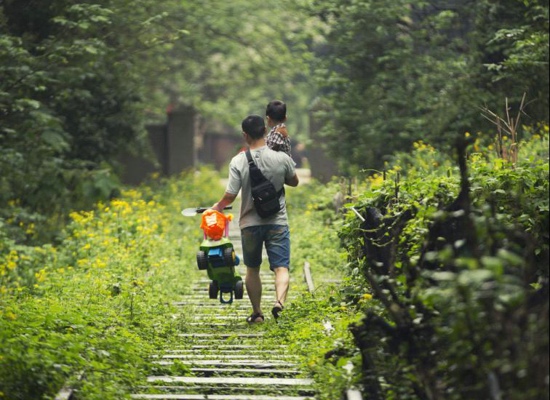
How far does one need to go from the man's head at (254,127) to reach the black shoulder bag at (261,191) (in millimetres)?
248

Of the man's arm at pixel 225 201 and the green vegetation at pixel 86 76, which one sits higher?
the green vegetation at pixel 86 76

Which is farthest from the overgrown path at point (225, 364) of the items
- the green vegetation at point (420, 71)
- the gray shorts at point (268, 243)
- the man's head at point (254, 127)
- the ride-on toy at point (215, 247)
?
the green vegetation at point (420, 71)

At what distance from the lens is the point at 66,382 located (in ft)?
Result: 22.9

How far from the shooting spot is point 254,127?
10000 mm

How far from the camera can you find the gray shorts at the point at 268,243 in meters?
10.1

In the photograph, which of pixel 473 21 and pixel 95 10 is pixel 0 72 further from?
pixel 473 21

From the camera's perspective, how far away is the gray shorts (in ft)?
33.2

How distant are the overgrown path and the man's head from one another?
1853mm

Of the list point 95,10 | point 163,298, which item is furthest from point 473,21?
point 163,298

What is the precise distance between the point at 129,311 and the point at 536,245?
13.3 ft

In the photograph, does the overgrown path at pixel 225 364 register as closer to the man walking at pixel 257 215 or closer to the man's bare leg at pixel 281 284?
the man's bare leg at pixel 281 284

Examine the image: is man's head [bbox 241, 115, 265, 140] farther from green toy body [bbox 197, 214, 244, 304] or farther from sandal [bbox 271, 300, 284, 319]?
sandal [bbox 271, 300, 284, 319]

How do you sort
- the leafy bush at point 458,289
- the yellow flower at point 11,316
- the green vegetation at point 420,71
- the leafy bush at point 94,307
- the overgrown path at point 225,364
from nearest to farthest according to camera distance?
the leafy bush at point 458,289
the leafy bush at point 94,307
the overgrown path at point 225,364
the yellow flower at point 11,316
the green vegetation at point 420,71

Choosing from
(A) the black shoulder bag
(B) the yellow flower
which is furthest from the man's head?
(B) the yellow flower
